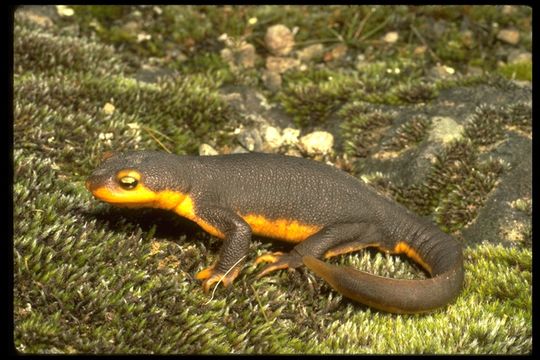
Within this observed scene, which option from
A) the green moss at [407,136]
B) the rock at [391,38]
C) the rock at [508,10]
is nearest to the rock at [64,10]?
the rock at [391,38]

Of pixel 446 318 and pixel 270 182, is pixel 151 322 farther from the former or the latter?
pixel 446 318

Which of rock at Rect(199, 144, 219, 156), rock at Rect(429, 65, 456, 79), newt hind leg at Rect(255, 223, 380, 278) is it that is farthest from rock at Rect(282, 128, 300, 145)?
rock at Rect(429, 65, 456, 79)

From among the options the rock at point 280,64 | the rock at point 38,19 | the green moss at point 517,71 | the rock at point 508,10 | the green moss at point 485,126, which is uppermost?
the rock at point 508,10

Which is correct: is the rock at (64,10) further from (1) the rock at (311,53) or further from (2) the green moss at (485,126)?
(2) the green moss at (485,126)

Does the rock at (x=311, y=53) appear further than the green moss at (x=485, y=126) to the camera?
Yes
